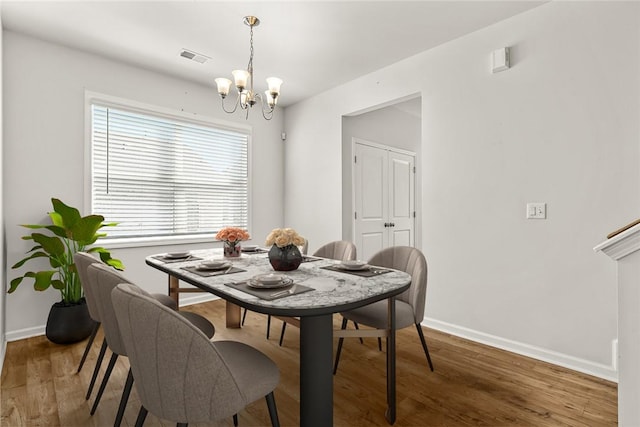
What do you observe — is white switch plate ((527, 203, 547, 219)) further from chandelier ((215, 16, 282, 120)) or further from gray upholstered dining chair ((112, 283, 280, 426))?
gray upholstered dining chair ((112, 283, 280, 426))

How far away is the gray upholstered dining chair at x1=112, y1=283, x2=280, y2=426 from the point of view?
1.00m

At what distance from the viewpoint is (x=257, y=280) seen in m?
1.52

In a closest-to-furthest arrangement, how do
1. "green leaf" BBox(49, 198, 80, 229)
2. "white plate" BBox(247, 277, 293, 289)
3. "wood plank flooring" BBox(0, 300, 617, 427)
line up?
1. "white plate" BBox(247, 277, 293, 289)
2. "wood plank flooring" BBox(0, 300, 617, 427)
3. "green leaf" BBox(49, 198, 80, 229)

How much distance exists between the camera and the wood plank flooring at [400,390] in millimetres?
1752

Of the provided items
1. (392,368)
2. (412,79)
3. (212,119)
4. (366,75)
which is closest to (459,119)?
(412,79)

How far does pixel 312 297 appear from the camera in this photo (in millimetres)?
1352

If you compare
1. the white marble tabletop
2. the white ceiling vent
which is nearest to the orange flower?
the white marble tabletop

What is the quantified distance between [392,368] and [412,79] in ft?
9.06

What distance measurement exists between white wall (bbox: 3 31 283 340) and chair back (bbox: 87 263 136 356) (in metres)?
2.01

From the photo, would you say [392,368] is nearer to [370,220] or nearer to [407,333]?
[407,333]

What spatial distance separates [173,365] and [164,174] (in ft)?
10.5

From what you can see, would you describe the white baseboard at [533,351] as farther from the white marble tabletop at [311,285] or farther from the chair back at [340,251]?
the white marble tabletop at [311,285]

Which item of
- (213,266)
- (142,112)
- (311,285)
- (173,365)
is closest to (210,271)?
(213,266)

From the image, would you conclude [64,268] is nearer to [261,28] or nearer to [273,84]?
[273,84]
